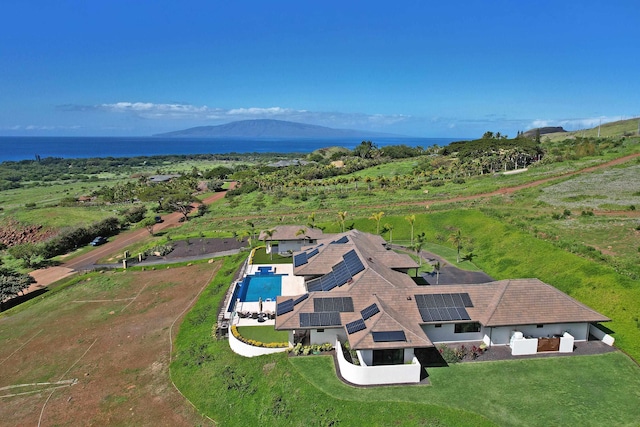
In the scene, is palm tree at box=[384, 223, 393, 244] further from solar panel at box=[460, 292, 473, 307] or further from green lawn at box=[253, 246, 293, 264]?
solar panel at box=[460, 292, 473, 307]

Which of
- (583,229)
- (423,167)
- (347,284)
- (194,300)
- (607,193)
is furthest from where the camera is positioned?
(423,167)

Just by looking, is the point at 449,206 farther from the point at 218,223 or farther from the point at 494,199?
the point at 218,223

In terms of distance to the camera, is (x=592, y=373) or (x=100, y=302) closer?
(x=592, y=373)

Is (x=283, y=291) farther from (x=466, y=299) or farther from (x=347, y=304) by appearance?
(x=466, y=299)

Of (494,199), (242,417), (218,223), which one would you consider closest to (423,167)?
(494,199)

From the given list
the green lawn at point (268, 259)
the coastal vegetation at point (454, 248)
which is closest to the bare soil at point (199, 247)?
the coastal vegetation at point (454, 248)
